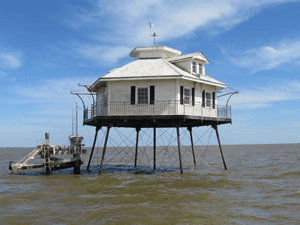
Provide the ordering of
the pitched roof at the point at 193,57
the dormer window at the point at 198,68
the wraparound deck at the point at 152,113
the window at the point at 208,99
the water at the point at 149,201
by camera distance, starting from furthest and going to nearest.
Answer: the dormer window at the point at 198,68, the pitched roof at the point at 193,57, the window at the point at 208,99, the wraparound deck at the point at 152,113, the water at the point at 149,201

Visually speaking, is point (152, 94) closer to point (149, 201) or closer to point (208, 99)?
point (208, 99)

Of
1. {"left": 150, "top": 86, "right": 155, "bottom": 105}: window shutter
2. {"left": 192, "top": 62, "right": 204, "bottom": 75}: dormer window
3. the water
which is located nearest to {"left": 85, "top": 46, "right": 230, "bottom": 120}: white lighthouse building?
{"left": 150, "top": 86, "right": 155, "bottom": 105}: window shutter

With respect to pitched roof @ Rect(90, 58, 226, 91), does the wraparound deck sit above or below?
below

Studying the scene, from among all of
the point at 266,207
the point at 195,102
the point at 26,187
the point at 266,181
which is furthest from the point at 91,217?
the point at 266,181

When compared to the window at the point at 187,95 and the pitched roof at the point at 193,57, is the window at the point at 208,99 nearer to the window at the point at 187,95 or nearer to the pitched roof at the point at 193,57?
the window at the point at 187,95

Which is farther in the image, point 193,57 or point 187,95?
point 193,57

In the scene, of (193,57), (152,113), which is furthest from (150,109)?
(193,57)

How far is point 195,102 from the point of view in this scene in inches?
1067

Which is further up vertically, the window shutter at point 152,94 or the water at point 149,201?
the window shutter at point 152,94

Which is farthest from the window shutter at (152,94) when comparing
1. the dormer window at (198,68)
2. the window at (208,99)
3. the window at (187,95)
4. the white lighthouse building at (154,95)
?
the window at (208,99)

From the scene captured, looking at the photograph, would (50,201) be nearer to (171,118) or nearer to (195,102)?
(171,118)

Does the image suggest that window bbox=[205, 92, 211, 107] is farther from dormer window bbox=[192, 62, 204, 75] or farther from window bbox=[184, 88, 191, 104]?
→ window bbox=[184, 88, 191, 104]

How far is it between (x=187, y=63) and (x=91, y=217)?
17555 millimetres

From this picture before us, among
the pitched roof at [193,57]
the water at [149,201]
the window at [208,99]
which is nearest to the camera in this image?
the water at [149,201]
